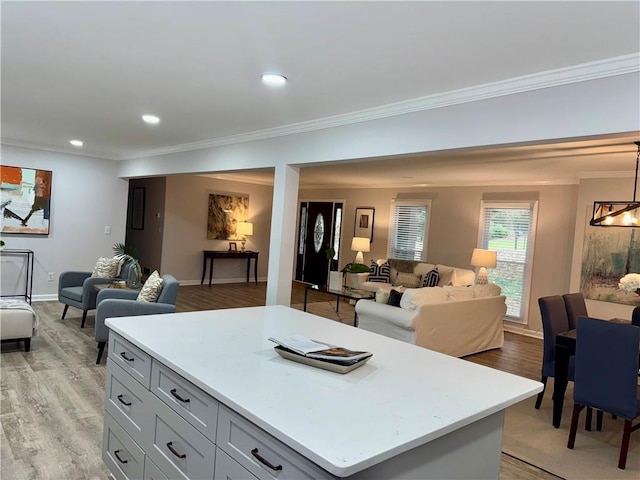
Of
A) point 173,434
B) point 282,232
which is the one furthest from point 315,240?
point 173,434

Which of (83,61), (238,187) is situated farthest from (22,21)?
(238,187)

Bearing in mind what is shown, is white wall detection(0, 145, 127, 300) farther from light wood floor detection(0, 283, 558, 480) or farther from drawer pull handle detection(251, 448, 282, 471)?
drawer pull handle detection(251, 448, 282, 471)

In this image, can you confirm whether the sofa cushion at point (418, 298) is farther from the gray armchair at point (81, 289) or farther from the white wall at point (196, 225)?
the white wall at point (196, 225)

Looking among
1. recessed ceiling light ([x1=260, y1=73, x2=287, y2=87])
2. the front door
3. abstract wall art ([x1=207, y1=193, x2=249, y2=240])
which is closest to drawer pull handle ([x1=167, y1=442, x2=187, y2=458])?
recessed ceiling light ([x1=260, y1=73, x2=287, y2=87])

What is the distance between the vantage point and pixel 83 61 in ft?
8.95

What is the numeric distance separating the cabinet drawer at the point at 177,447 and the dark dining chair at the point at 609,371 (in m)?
2.67

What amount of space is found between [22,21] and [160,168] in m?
4.09

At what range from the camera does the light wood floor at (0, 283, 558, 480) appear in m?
2.59

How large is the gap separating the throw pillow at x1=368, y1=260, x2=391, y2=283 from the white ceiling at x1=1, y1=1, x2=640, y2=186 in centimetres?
435

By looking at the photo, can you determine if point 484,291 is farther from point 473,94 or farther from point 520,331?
point 473,94

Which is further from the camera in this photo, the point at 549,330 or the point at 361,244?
the point at 361,244

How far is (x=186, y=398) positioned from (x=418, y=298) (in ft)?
11.1

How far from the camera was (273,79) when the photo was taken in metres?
2.81

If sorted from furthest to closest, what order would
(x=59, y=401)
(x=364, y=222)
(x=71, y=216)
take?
(x=364, y=222)
(x=71, y=216)
(x=59, y=401)
